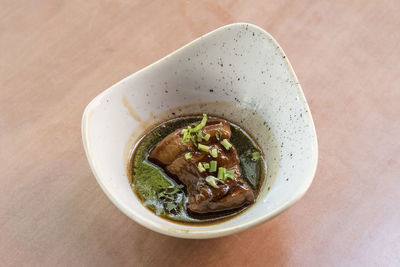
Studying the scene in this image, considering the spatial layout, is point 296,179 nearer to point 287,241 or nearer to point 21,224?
point 287,241

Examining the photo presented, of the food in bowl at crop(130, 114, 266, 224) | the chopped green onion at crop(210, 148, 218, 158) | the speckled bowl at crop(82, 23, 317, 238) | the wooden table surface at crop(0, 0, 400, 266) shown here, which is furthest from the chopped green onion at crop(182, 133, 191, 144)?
the wooden table surface at crop(0, 0, 400, 266)

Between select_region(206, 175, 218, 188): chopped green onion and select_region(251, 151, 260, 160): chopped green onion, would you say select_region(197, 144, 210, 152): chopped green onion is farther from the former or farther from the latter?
select_region(251, 151, 260, 160): chopped green onion

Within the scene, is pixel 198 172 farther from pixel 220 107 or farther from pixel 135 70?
pixel 135 70

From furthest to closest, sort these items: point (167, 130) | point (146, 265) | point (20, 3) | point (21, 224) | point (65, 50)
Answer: point (20, 3), point (65, 50), point (167, 130), point (21, 224), point (146, 265)

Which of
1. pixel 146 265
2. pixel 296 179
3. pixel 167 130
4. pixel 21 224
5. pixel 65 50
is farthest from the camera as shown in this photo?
pixel 65 50

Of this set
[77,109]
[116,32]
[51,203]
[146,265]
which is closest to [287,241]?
[146,265]

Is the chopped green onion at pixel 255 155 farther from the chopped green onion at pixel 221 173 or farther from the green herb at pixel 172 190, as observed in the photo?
the green herb at pixel 172 190
